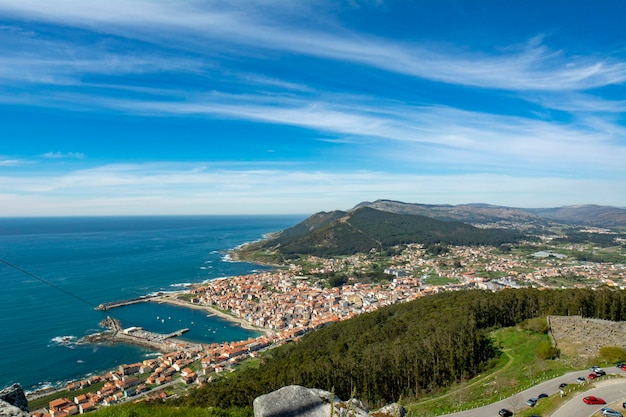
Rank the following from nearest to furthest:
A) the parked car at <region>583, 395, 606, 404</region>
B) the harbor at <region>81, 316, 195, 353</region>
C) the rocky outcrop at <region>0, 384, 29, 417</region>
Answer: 1. the rocky outcrop at <region>0, 384, 29, 417</region>
2. the parked car at <region>583, 395, 606, 404</region>
3. the harbor at <region>81, 316, 195, 353</region>

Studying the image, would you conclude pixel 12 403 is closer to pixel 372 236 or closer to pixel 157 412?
pixel 157 412

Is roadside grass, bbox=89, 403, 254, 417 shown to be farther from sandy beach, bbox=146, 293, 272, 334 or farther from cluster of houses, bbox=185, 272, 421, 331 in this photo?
sandy beach, bbox=146, 293, 272, 334

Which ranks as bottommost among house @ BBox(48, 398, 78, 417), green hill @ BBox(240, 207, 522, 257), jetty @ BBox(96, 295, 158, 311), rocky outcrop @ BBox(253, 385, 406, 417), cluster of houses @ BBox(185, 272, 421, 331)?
cluster of houses @ BBox(185, 272, 421, 331)

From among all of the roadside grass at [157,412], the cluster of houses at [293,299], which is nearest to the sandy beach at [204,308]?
the cluster of houses at [293,299]

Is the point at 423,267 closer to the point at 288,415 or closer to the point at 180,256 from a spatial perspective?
the point at 180,256

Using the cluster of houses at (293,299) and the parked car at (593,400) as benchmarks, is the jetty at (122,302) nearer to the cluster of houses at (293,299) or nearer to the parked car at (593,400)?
the cluster of houses at (293,299)

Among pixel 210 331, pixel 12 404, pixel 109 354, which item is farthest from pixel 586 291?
pixel 109 354

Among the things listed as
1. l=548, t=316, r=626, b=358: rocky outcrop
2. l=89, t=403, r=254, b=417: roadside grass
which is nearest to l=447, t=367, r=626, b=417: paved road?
l=548, t=316, r=626, b=358: rocky outcrop
